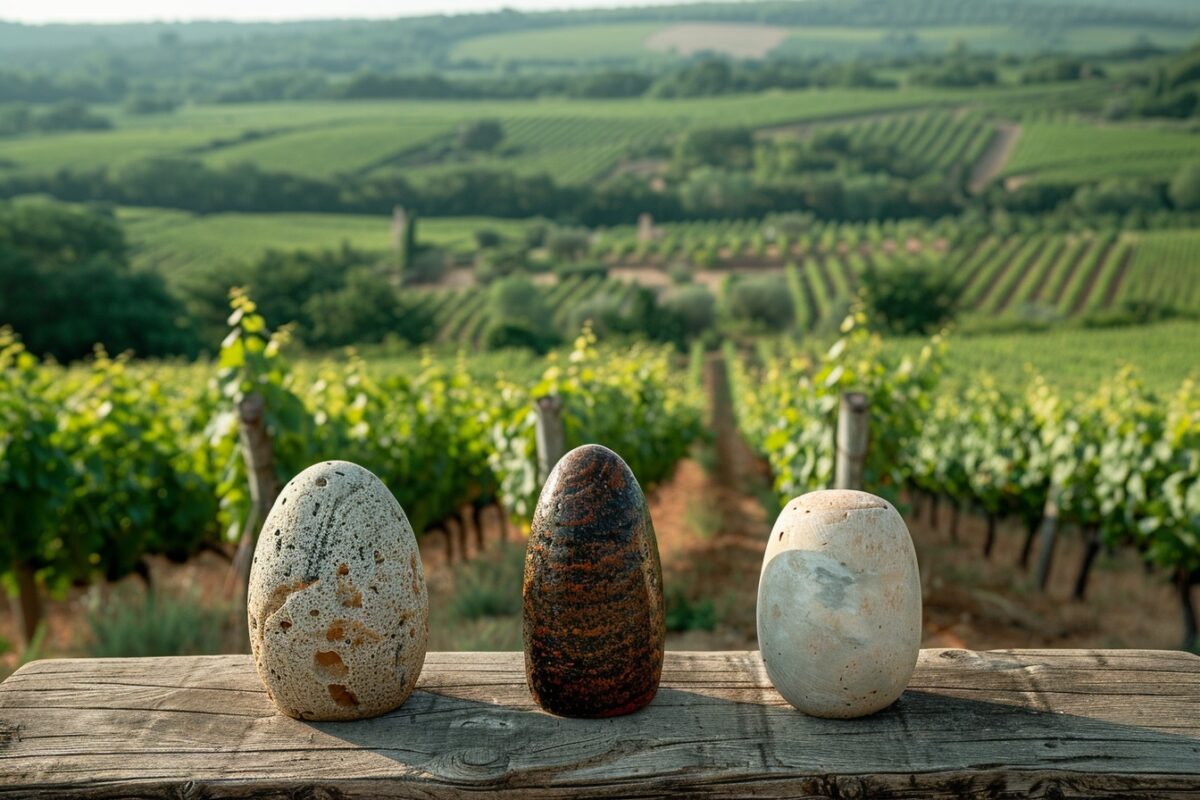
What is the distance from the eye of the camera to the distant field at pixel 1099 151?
324 feet

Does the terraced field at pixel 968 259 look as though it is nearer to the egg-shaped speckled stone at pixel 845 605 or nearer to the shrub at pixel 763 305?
the shrub at pixel 763 305

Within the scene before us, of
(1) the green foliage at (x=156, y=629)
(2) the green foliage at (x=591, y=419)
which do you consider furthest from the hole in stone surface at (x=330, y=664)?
(1) the green foliage at (x=156, y=629)

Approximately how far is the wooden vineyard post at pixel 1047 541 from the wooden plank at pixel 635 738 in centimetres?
681

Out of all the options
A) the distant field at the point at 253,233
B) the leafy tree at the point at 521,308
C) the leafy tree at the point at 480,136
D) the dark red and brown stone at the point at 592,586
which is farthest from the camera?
the leafy tree at the point at 480,136

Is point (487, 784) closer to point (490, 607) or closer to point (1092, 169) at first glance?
point (490, 607)

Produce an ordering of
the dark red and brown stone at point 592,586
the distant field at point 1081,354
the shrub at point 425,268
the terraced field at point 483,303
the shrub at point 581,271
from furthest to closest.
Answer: the shrub at point 581,271, the shrub at point 425,268, the terraced field at point 483,303, the distant field at point 1081,354, the dark red and brown stone at point 592,586

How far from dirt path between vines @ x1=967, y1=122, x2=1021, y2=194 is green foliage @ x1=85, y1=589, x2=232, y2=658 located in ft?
353

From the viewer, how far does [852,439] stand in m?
5.52

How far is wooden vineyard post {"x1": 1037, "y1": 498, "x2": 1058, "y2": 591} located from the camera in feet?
31.6

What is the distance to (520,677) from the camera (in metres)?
3.20

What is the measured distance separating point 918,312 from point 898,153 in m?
64.2

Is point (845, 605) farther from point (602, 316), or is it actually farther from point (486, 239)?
point (486, 239)

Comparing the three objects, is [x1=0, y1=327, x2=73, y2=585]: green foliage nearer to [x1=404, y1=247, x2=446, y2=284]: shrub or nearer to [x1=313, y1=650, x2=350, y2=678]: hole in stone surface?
[x1=313, y1=650, x2=350, y2=678]: hole in stone surface

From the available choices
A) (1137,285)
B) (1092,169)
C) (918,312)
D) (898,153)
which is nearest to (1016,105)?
(898,153)
